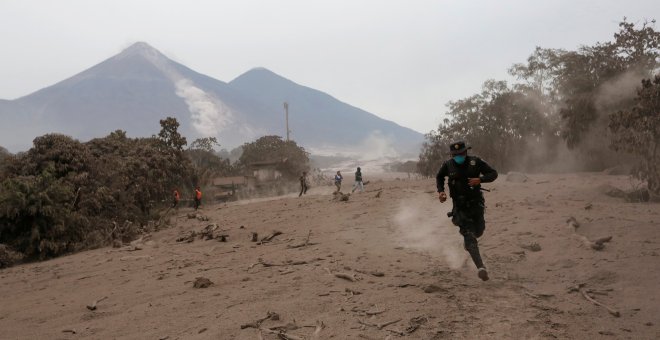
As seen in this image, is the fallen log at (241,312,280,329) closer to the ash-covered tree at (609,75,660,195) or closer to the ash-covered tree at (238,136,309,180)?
the ash-covered tree at (609,75,660,195)

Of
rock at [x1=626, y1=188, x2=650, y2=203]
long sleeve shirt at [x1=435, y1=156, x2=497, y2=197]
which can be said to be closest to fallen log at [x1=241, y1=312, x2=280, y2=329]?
long sleeve shirt at [x1=435, y1=156, x2=497, y2=197]

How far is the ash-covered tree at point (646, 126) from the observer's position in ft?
45.0

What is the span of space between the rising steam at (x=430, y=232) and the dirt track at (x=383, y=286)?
42mm

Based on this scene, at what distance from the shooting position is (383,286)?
570cm

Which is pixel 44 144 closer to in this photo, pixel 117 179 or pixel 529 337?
pixel 117 179

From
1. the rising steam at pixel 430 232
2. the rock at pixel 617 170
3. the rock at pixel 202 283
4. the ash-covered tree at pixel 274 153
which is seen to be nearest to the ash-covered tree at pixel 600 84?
the rock at pixel 617 170

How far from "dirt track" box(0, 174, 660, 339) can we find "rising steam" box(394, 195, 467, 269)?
0.04 meters

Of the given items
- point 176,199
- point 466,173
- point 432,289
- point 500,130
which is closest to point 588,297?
point 432,289

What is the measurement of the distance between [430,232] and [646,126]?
30.8 feet

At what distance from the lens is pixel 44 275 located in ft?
38.0

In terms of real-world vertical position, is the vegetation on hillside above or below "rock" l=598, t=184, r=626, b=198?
above

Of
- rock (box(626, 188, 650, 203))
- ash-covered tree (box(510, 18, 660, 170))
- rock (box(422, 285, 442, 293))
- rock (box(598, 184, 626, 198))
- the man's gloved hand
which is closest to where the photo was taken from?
rock (box(422, 285, 442, 293))

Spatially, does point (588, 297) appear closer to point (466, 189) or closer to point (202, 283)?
point (466, 189)

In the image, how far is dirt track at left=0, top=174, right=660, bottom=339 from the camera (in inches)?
171
